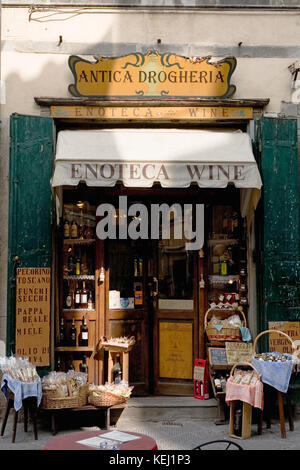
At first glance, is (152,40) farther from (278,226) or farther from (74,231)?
(278,226)

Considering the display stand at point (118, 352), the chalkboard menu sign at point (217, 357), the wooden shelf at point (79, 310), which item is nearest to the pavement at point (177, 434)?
the display stand at point (118, 352)

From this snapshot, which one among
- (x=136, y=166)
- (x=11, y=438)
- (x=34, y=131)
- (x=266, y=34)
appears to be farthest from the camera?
(x=266, y=34)

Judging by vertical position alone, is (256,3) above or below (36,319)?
above

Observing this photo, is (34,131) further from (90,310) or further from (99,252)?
(90,310)

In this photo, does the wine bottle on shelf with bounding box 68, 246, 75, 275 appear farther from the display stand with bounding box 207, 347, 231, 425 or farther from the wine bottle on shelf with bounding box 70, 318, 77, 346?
the display stand with bounding box 207, 347, 231, 425

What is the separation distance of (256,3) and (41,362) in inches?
222

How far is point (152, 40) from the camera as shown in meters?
7.96

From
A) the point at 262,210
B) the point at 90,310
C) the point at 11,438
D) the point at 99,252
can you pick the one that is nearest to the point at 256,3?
the point at 262,210

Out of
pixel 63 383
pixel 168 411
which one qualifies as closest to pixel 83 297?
pixel 63 383

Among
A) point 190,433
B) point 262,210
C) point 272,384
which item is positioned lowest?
point 190,433

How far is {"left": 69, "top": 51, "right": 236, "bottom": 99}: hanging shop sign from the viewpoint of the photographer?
7715 mm

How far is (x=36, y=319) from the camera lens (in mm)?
7277

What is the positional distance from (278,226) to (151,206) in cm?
184

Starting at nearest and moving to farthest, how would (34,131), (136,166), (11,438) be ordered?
(11,438) → (136,166) → (34,131)
